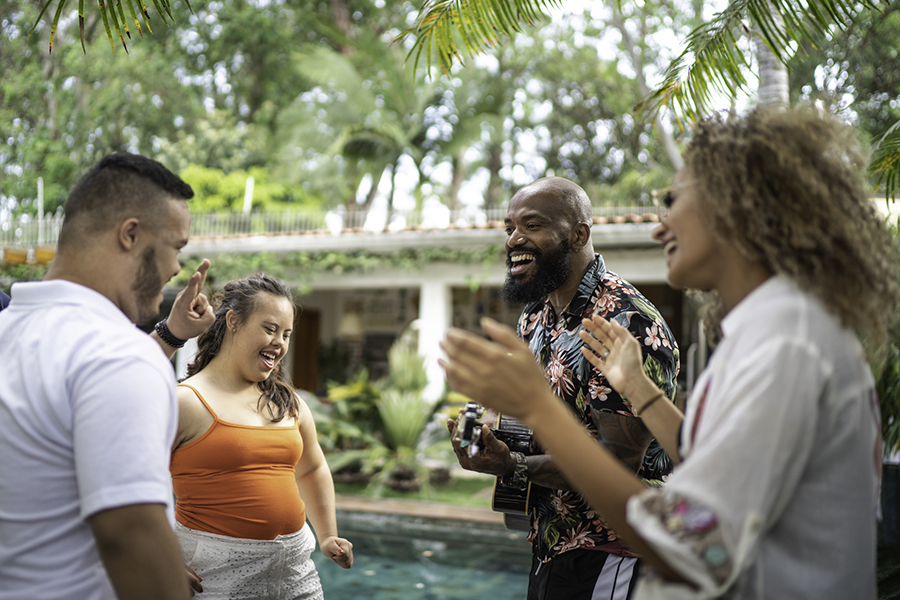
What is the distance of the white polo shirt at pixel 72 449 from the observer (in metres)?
1.25

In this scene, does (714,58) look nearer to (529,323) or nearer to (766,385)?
(529,323)

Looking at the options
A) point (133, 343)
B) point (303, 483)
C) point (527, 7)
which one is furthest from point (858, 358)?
point (527, 7)

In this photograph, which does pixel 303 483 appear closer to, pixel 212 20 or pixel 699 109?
pixel 699 109

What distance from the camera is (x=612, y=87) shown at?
68.7ft

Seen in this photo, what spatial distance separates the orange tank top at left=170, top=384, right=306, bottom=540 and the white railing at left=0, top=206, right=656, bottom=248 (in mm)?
8249

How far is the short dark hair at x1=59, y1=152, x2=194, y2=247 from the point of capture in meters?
1.50

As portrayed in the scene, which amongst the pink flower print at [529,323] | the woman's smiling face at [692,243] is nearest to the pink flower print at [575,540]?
the pink flower print at [529,323]

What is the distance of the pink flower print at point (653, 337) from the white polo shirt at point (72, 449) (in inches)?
58.9

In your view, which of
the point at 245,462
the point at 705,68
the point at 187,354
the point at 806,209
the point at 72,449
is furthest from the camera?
the point at 187,354

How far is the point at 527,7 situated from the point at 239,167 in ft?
63.5

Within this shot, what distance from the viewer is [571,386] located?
2318 millimetres

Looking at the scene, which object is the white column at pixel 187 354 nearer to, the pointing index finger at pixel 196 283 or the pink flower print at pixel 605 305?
the pointing index finger at pixel 196 283

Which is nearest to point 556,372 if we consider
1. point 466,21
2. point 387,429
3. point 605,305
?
Answer: point 605,305

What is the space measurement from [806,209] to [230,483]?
2.05 m
